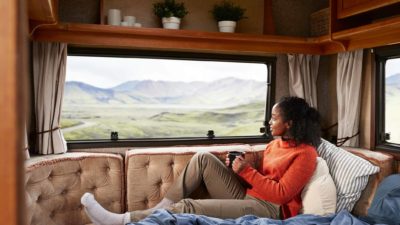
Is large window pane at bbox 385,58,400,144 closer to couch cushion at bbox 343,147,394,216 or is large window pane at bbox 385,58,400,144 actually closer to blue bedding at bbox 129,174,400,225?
couch cushion at bbox 343,147,394,216

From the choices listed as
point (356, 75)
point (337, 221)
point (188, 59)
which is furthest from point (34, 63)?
point (356, 75)

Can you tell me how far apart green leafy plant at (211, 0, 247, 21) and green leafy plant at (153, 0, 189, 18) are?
27cm

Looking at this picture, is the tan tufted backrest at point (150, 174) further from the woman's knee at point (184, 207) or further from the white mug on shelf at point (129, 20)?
the white mug on shelf at point (129, 20)

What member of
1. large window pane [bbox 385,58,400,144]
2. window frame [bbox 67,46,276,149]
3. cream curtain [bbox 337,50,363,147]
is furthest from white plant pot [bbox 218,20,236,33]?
large window pane [bbox 385,58,400,144]

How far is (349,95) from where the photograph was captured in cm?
296

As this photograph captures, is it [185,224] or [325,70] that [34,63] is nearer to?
[185,224]

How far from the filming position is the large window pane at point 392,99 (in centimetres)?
275

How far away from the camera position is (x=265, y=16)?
123 inches

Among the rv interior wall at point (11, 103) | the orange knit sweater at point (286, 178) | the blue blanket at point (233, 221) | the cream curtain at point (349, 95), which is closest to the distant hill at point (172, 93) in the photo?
the cream curtain at point (349, 95)

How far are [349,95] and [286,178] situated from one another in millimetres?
1050

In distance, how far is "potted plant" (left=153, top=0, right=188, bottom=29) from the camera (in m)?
2.69

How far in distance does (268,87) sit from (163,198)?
1369mm

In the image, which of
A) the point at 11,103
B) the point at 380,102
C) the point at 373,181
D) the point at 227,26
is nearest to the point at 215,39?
the point at 227,26

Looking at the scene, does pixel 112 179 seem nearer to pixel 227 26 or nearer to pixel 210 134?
pixel 210 134
